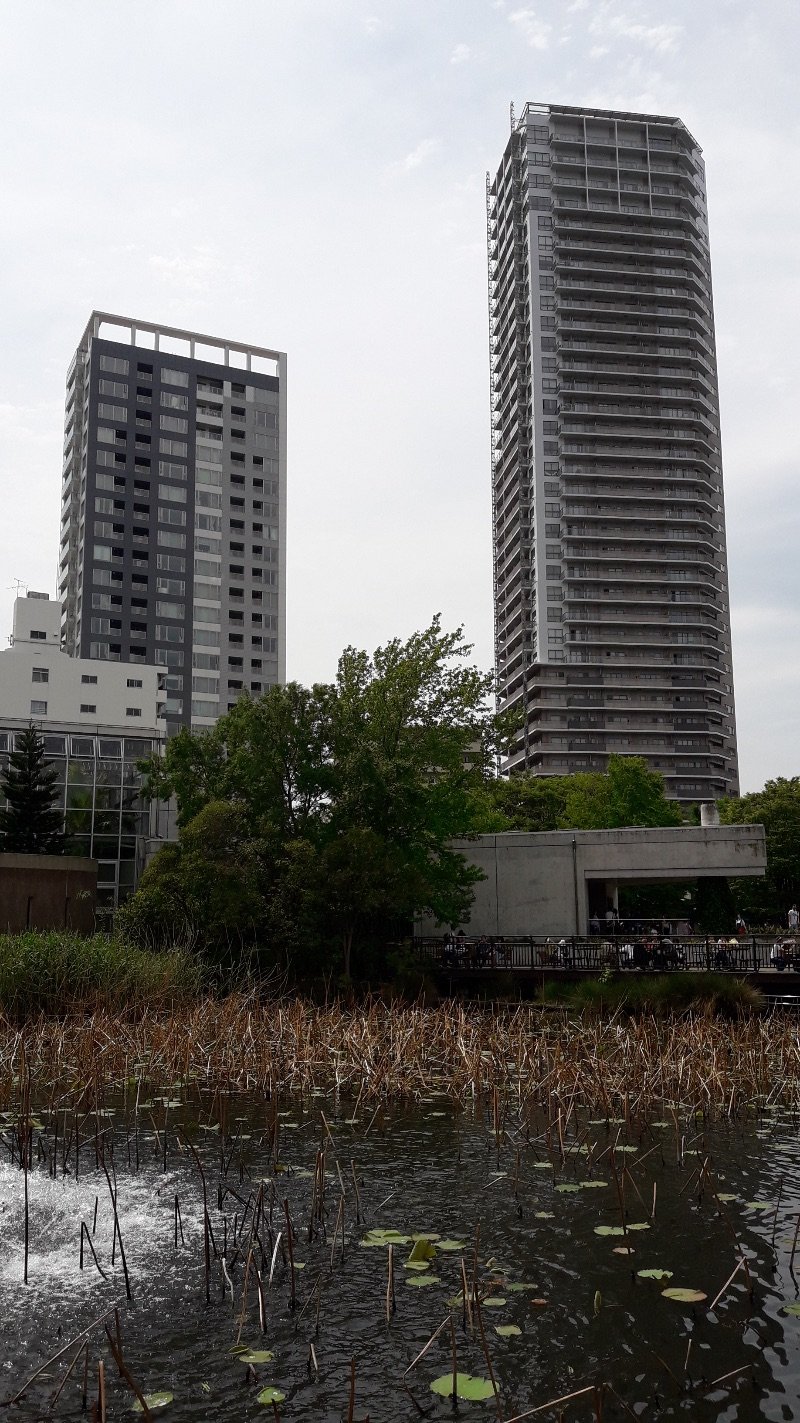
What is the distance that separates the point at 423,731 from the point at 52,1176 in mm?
25664

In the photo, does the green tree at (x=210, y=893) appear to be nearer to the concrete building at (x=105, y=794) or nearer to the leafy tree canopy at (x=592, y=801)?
the concrete building at (x=105, y=794)

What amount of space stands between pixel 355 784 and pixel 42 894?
9861mm

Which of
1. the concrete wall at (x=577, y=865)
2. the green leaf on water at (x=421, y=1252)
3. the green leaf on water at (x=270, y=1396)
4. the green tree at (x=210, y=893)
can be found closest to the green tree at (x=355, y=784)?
the green tree at (x=210, y=893)

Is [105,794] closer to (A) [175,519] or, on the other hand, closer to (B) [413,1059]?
(B) [413,1059]

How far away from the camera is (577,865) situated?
3962 centimetres

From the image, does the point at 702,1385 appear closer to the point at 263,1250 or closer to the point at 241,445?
the point at 263,1250

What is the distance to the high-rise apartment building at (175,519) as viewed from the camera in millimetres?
104125

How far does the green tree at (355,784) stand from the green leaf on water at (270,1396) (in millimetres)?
24092

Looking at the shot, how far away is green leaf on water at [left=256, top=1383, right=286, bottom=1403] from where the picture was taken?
20.1 ft

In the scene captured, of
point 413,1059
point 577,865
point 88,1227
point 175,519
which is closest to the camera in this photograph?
point 88,1227

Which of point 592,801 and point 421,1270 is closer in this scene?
point 421,1270

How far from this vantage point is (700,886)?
41438 millimetres

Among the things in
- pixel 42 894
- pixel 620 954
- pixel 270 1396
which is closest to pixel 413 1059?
pixel 270 1396

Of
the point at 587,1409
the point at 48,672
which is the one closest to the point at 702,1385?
the point at 587,1409
